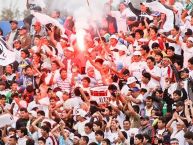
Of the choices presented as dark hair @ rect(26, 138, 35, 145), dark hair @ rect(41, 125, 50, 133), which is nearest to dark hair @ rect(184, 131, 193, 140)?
dark hair @ rect(41, 125, 50, 133)

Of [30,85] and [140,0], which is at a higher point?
[140,0]

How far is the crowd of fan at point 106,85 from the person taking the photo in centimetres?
1460

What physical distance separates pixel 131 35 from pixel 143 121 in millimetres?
2988

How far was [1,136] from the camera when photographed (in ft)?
52.3

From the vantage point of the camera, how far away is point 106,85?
16.2m

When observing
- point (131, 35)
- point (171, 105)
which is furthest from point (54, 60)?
point (171, 105)

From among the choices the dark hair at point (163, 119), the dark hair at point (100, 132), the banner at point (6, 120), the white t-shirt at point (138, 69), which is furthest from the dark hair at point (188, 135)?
the banner at point (6, 120)

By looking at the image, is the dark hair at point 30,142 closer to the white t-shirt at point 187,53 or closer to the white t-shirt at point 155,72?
the white t-shirt at point 155,72

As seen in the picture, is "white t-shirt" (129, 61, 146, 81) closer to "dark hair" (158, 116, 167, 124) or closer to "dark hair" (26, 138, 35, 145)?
"dark hair" (158, 116, 167, 124)

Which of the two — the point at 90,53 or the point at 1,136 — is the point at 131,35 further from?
the point at 1,136

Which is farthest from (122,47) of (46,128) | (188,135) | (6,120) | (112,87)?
(188,135)

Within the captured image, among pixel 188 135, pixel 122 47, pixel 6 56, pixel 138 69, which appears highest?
pixel 6 56

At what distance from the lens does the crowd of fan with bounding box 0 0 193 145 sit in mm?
14602

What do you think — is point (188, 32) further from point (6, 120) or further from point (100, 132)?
point (6, 120)
